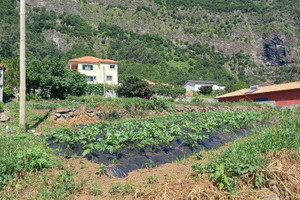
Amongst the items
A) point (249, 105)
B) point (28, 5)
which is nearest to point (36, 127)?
point (249, 105)

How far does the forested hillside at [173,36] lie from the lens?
6494 centimetres

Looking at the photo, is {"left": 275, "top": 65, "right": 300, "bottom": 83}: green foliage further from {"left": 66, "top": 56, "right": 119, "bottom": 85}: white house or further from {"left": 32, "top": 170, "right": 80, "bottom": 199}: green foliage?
{"left": 32, "top": 170, "right": 80, "bottom": 199}: green foliage

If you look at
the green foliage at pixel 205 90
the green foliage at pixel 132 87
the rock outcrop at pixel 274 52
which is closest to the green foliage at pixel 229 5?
the rock outcrop at pixel 274 52

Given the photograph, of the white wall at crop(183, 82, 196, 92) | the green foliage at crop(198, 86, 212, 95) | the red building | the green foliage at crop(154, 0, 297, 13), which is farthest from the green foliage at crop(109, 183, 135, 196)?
the green foliage at crop(154, 0, 297, 13)

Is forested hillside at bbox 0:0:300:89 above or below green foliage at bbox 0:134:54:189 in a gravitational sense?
above

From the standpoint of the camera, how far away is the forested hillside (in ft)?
213

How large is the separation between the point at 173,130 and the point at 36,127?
6.79 m

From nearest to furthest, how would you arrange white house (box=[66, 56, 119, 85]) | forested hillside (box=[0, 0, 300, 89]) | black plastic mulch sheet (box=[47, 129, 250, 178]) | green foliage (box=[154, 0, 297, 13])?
black plastic mulch sheet (box=[47, 129, 250, 178]) < white house (box=[66, 56, 119, 85]) < forested hillside (box=[0, 0, 300, 89]) < green foliage (box=[154, 0, 297, 13])

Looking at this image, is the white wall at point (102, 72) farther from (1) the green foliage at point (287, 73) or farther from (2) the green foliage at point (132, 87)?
(1) the green foliage at point (287, 73)

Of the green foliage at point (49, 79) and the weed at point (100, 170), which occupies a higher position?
the green foliage at point (49, 79)

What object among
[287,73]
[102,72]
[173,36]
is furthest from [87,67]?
[287,73]

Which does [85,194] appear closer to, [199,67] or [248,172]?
[248,172]

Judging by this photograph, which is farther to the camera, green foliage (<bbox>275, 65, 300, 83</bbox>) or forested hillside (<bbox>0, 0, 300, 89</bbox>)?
green foliage (<bbox>275, 65, 300, 83</bbox>)

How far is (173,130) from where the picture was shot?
7840mm
